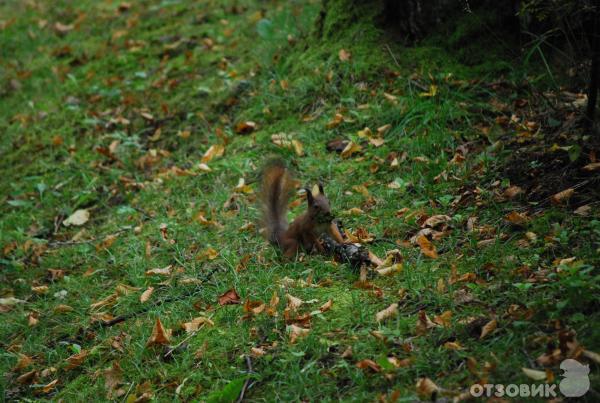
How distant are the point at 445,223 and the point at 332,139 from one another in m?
1.70

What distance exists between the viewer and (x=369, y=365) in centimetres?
275

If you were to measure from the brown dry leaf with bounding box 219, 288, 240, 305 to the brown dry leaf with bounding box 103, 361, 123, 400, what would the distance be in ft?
2.19

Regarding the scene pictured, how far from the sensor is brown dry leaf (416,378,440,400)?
8.28ft

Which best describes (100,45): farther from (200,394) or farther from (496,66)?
(200,394)

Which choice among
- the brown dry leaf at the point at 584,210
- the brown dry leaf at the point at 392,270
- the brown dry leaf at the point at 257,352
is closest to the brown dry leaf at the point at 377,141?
the brown dry leaf at the point at 392,270

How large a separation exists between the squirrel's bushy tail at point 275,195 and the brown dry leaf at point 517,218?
141 centimetres

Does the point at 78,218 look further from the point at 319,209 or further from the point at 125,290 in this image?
the point at 319,209

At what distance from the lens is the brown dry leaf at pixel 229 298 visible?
3599mm

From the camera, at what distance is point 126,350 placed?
11.3ft

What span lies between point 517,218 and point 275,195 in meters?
1.55

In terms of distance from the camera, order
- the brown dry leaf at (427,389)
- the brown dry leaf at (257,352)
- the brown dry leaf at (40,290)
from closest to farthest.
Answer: the brown dry leaf at (427,389)
the brown dry leaf at (257,352)
the brown dry leaf at (40,290)

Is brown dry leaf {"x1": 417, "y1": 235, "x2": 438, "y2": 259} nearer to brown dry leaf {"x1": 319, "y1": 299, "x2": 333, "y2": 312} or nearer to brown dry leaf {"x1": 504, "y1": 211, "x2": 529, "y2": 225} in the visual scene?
brown dry leaf {"x1": 504, "y1": 211, "x2": 529, "y2": 225}

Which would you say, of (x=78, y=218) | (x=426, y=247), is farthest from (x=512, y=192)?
(x=78, y=218)

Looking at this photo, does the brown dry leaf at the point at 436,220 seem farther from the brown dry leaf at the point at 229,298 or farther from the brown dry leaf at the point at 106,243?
the brown dry leaf at the point at 106,243
